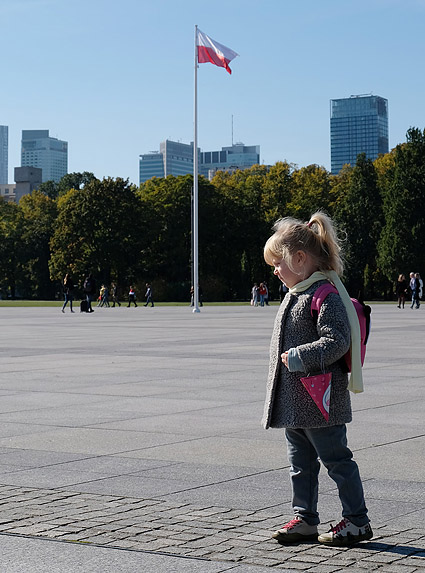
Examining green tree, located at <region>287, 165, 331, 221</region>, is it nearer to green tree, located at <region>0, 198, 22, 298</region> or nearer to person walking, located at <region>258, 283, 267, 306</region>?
green tree, located at <region>0, 198, 22, 298</region>

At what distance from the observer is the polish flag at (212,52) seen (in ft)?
143

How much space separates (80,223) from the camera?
3307 inches

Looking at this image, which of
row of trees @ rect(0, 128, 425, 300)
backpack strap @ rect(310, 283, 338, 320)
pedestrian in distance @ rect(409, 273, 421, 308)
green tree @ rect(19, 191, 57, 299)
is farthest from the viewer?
green tree @ rect(19, 191, 57, 299)

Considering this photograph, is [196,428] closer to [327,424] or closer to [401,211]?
[327,424]

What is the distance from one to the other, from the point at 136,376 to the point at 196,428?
15.2 feet

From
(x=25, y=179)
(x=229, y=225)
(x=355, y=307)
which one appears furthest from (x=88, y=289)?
(x=25, y=179)

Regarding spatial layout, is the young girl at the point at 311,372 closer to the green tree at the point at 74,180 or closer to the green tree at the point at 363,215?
the green tree at the point at 363,215

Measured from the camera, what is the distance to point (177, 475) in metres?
6.64

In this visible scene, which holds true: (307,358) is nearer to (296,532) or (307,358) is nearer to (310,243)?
(310,243)

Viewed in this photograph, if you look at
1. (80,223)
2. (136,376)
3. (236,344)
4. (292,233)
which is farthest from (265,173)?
(292,233)

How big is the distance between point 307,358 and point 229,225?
8188 centimetres

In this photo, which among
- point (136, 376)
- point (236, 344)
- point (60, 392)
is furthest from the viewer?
point (236, 344)

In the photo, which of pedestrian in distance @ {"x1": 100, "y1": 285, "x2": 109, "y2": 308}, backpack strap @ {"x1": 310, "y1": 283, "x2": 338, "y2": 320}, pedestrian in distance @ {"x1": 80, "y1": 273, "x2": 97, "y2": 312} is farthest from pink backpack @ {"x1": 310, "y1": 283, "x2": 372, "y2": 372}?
pedestrian in distance @ {"x1": 100, "y1": 285, "x2": 109, "y2": 308}

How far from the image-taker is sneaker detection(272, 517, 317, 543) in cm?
495
